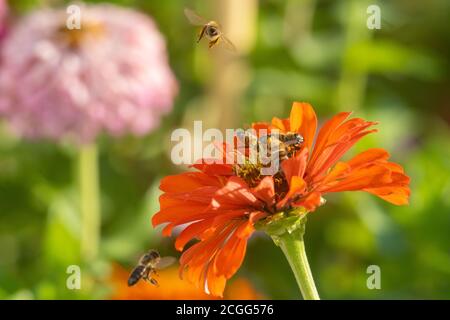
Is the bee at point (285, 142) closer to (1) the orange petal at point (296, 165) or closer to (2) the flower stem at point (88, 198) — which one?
(1) the orange petal at point (296, 165)

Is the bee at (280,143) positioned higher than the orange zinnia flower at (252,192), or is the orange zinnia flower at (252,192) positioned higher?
the bee at (280,143)

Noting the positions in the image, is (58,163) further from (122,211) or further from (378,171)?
(378,171)

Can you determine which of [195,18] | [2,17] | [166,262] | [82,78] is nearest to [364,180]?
[166,262]

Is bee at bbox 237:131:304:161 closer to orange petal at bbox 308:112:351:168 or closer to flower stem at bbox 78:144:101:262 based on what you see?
orange petal at bbox 308:112:351:168

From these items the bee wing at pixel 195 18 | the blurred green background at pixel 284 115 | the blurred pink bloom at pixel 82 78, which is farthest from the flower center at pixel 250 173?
the blurred pink bloom at pixel 82 78

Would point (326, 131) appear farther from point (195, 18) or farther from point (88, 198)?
point (88, 198)

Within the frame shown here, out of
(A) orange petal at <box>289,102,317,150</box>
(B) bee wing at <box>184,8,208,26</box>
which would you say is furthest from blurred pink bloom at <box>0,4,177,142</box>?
(A) orange petal at <box>289,102,317,150</box>
